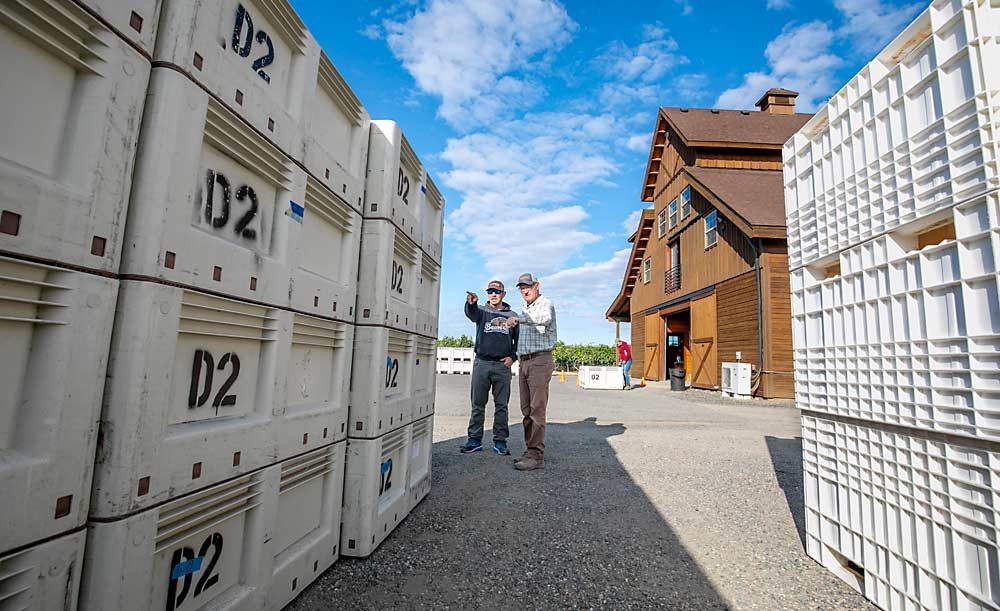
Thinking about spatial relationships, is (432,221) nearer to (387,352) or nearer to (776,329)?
(387,352)

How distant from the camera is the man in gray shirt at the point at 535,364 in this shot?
189 inches

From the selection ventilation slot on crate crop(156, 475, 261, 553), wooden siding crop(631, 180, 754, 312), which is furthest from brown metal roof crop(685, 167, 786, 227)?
ventilation slot on crate crop(156, 475, 261, 553)

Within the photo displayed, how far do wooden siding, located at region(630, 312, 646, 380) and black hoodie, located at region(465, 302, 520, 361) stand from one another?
16535 mm

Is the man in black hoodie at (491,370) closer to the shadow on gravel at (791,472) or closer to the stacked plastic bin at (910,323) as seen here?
the shadow on gravel at (791,472)

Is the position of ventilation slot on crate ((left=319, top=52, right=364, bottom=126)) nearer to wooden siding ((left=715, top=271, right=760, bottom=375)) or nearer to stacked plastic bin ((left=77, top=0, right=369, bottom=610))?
stacked plastic bin ((left=77, top=0, right=369, bottom=610))

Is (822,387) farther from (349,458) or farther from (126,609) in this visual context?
(126,609)

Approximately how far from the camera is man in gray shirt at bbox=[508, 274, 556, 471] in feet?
15.8

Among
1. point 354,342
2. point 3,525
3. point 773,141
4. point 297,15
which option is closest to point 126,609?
point 3,525

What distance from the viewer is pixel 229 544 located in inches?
69.0

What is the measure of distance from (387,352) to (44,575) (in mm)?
1839

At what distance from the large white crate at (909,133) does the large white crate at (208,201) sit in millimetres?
2634

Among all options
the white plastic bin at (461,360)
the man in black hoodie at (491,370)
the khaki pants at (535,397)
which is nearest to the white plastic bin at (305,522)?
the khaki pants at (535,397)

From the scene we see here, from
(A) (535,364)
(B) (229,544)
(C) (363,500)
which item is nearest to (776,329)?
(A) (535,364)

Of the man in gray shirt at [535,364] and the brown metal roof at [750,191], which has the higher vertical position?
the brown metal roof at [750,191]
